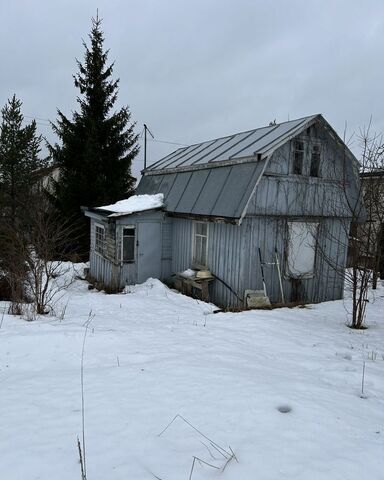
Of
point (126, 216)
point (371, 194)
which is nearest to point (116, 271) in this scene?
point (126, 216)

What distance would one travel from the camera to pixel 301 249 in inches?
418

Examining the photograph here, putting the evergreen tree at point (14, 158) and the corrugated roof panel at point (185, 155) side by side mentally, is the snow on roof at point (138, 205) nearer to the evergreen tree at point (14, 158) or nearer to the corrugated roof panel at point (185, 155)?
the corrugated roof panel at point (185, 155)

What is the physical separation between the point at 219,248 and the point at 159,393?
22.8 ft

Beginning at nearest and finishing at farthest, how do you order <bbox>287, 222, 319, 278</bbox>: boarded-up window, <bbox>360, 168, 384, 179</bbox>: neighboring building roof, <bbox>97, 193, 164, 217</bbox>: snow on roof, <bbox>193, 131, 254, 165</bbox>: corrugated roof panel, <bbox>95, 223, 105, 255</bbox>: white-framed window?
<bbox>360, 168, 384, 179</bbox>: neighboring building roof < <bbox>287, 222, 319, 278</bbox>: boarded-up window < <bbox>193, 131, 254, 165</bbox>: corrugated roof panel < <bbox>97, 193, 164, 217</bbox>: snow on roof < <bbox>95, 223, 105, 255</bbox>: white-framed window

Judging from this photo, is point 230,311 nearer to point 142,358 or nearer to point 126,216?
point 142,358

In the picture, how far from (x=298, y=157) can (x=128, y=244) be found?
238 inches

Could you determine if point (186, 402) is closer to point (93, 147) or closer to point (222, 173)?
point (222, 173)

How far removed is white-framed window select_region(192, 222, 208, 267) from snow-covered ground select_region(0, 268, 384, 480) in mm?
4642

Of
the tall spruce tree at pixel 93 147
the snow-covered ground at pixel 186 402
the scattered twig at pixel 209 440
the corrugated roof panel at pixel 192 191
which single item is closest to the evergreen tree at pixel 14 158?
the tall spruce tree at pixel 93 147

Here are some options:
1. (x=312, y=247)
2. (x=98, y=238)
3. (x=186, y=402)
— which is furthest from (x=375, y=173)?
(x=98, y=238)

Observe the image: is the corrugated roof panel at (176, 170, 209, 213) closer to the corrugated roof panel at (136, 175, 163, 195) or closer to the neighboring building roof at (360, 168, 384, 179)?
the corrugated roof panel at (136, 175, 163, 195)

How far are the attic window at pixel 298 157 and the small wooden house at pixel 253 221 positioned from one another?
28 millimetres

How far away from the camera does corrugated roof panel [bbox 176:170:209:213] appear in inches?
439

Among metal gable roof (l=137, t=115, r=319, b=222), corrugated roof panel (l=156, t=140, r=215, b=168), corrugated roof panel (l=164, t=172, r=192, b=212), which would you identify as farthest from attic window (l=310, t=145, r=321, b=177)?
corrugated roof panel (l=156, t=140, r=215, b=168)
